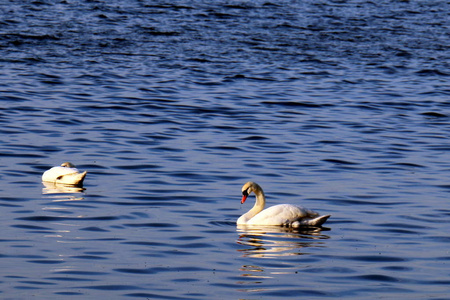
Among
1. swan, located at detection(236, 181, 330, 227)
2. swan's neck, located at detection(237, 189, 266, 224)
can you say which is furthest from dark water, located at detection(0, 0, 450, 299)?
swan's neck, located at detection(237, 189, 266, 224)

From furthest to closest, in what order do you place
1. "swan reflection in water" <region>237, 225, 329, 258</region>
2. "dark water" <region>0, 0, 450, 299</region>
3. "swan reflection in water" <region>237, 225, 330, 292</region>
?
"swan reflection in water" <region>237, 225, 329, 258</region> → "dark water" <region>0, 0, 450, 299</region> → "swan reflection in water" <region>237, 225, 330, 292</region>

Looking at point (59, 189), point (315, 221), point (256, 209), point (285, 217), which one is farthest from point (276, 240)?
point (59, 189)

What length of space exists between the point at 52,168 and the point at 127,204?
2.03 metres

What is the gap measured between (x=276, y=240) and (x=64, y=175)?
4.07 meters

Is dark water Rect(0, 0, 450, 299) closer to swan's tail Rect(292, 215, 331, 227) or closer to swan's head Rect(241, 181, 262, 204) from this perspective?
swan's tail Rect(292, 215, 331, 227)

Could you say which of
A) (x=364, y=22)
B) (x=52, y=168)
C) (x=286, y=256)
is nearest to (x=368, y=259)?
(x=286, y=256)

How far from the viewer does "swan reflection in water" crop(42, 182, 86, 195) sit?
593 inches

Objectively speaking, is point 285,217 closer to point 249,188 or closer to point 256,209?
point 256,209

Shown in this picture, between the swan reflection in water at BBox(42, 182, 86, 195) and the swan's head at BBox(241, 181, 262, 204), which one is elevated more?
the swan's head at BBox(241, 181, 262, 204)

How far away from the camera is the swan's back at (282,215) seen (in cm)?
1302

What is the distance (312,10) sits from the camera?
1496 inches

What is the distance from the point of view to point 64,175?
1523 centimetres

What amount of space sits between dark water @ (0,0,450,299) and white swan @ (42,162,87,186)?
0.66ft

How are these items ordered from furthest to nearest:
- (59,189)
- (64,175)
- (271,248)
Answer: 1. (64,175)
2. (59,189)
3. (271,248)
